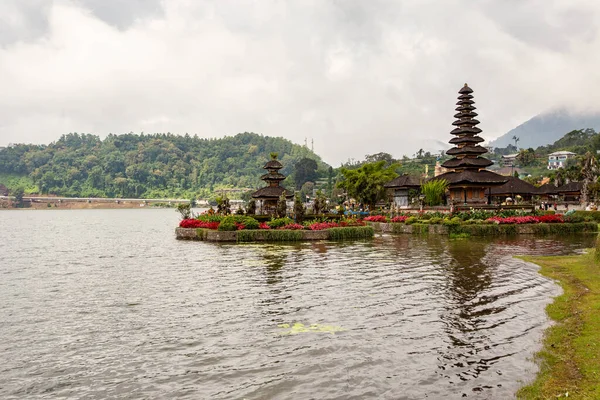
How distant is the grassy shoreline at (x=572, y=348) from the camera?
8250mm

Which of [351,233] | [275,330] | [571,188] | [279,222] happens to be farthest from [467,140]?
[275,330]

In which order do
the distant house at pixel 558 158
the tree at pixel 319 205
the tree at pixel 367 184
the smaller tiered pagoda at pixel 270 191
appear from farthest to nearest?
the distant house at pixel 558 158 → the tree at pixel 367 184 → the smaller tiered pagoda at pixel 270 191 → the tree at pixel 319 205

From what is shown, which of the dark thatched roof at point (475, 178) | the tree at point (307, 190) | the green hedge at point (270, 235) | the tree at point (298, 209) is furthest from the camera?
the tree at point (307, 190)

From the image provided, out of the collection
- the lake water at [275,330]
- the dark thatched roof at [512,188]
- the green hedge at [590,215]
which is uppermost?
the dark thatched roof at [512,188]

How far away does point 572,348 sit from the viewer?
1026 centimetres

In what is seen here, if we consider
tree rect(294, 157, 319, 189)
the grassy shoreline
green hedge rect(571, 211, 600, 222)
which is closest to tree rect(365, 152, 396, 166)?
tree rect(294, 157, 319, 189)

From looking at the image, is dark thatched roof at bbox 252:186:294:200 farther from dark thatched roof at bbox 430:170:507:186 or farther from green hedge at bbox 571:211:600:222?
green hedge at bbox 571:211:600:222

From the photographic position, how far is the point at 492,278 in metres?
19.6

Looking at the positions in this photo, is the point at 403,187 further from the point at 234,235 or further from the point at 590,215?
the point at 234,235

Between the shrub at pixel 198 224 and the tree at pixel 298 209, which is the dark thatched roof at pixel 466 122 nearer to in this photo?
the tree at pixel 298 209

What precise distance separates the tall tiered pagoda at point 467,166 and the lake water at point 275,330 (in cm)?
3248

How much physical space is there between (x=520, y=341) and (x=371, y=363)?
388 cm

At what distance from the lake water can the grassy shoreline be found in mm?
369

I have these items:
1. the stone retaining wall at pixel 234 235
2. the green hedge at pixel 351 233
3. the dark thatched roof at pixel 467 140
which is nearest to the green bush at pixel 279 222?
the stone retaining wall at pixel 234 235
